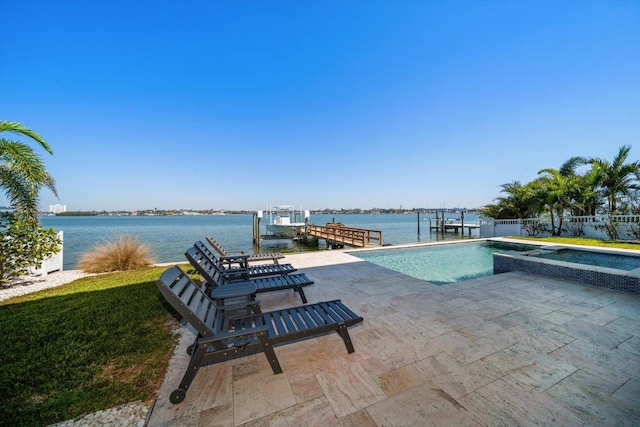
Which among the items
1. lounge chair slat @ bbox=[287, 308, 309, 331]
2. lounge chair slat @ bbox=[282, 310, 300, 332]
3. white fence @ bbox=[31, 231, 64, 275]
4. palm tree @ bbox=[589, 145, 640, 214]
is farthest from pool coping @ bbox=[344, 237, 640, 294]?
palm tree @ bbox=[589, 145, 640, 214]

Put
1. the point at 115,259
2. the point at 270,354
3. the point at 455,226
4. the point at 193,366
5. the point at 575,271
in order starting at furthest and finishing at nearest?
1. the point at 455,226
2. the point at 115,259
3. the point at 575,271
4. the point at 270,354
5. the point at 193,366

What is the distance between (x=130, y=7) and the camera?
835 cm

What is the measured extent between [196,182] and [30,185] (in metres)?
27.7

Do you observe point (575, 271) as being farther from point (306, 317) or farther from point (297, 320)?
point (297, 320)

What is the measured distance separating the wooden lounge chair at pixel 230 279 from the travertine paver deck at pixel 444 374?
89 centimetres

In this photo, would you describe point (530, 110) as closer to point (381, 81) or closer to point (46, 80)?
point (381, 81)

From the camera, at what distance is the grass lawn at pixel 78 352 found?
194 centimetres

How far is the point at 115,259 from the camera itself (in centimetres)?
719

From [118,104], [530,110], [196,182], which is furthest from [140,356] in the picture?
[196,182]

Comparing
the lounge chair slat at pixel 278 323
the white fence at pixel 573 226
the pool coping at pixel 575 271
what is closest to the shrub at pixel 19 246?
the lounge chair slat at pixel 278 323

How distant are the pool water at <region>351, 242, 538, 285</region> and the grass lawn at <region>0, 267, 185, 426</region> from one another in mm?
5807

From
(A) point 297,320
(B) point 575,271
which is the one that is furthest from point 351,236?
Answer: (A) point 297,320

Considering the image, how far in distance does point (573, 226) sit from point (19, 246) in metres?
22.6

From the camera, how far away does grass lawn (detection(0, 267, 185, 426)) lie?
76.2 inches
